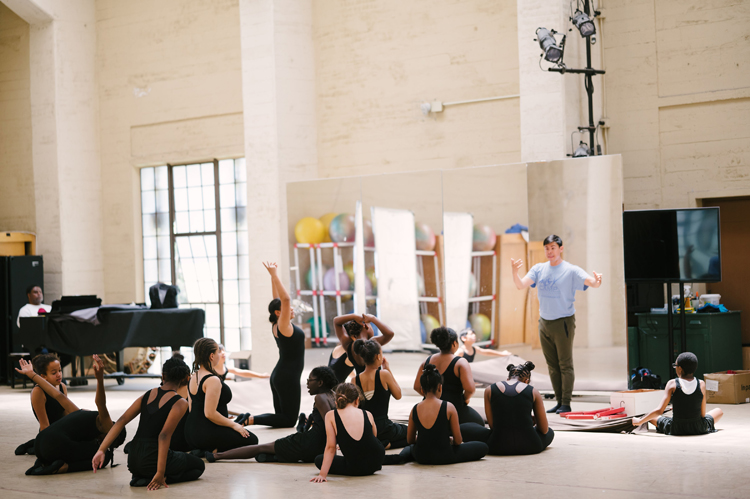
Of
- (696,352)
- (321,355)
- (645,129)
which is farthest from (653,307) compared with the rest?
(321,355)

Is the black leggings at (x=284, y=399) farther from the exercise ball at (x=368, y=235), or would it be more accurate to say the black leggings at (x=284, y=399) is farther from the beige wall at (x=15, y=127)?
the beige wall at (x=15, y=127)

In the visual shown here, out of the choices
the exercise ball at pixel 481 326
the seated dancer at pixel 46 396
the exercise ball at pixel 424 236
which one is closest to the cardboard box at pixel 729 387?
the exercise ball at pixel 481 326

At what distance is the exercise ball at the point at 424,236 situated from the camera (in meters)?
8.66

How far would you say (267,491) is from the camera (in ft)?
14.8

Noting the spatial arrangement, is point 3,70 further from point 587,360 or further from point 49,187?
point 587,360

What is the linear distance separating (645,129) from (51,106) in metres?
8.85

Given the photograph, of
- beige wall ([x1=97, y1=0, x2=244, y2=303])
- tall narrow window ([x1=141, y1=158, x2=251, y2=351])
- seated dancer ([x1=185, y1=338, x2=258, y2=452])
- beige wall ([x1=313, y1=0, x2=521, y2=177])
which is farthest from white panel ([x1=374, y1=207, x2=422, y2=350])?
beige wall ([x1=97, y1=0, x2=244, y2=303])

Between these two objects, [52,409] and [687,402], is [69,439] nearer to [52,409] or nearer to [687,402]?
[52,409]

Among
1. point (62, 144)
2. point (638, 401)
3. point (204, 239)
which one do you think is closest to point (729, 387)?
point (638, 401)

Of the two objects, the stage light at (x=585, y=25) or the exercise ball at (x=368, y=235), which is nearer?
the stage light at (x=585, y=25)

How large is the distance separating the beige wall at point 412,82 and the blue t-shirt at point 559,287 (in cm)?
321

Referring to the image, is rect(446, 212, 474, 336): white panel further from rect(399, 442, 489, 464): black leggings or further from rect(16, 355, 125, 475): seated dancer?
rect(16, 355, 125, 475): seated dancer

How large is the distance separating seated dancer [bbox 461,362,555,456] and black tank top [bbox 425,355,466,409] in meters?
0.33

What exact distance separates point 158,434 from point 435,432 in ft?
5.60
